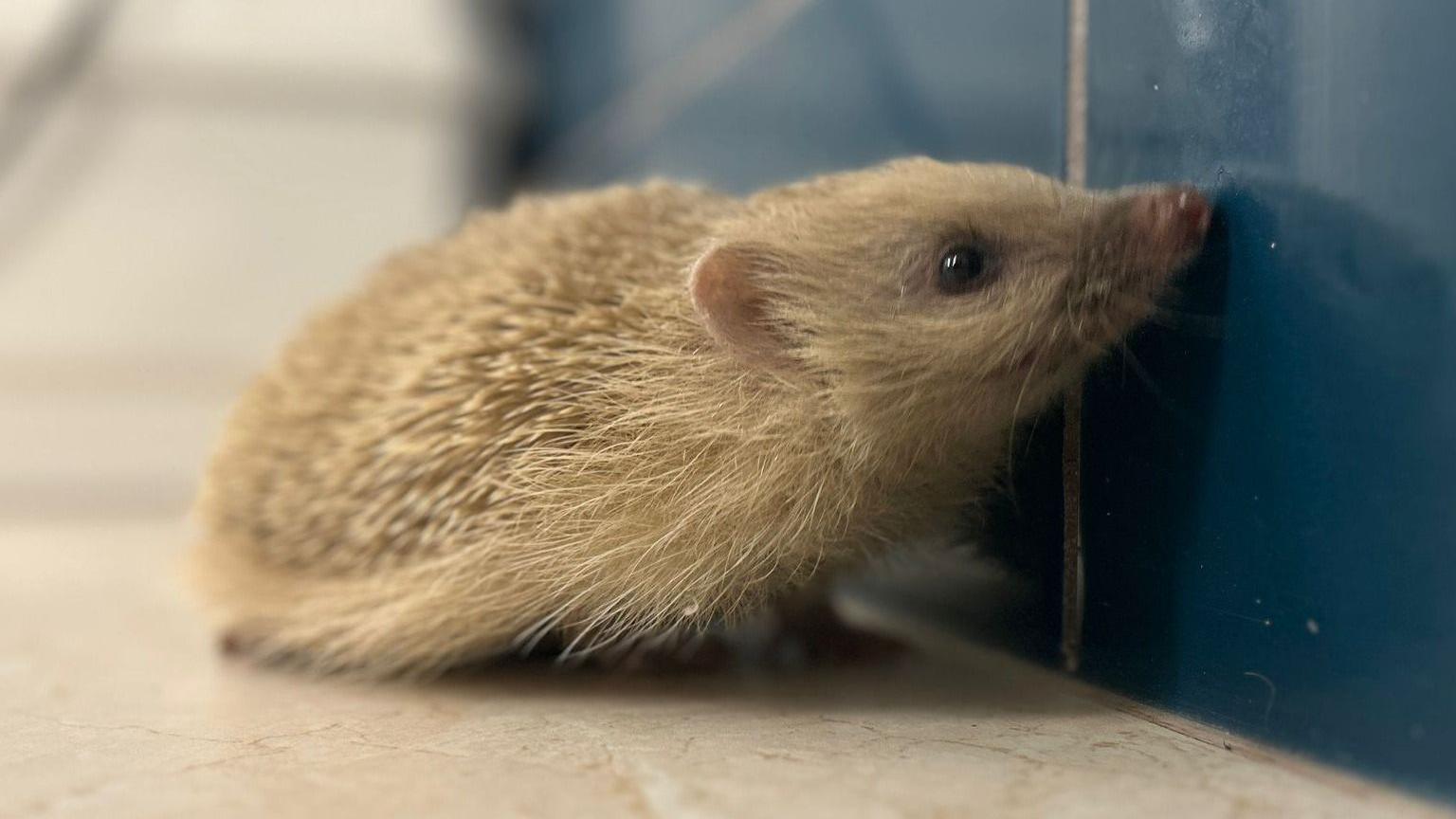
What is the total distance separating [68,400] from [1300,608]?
4760mm

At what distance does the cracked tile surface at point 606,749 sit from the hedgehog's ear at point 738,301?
0.46 metres

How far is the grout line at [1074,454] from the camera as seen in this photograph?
5.01 ft

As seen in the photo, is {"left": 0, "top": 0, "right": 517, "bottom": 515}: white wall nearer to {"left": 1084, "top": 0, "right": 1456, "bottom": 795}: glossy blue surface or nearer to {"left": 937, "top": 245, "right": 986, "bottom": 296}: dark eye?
{"left": 937, "top": 245, "right": 986, "bottom": 296}: dark eye

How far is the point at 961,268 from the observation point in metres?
1.46

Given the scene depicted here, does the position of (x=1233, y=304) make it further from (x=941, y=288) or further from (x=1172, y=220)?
(x=941, y=288)

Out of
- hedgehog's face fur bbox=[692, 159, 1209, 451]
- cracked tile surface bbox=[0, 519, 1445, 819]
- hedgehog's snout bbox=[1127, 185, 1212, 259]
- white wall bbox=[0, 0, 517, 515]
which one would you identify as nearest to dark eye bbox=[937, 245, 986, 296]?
hedgehog's face fur bbox=[692, 159, 1209, 451]

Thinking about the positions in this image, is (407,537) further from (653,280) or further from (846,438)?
(846,438)

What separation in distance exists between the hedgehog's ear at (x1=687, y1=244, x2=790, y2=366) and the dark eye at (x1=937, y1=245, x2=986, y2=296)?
0.73 ft

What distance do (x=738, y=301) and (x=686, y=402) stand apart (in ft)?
0.50

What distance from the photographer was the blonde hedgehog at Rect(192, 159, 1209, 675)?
4.76ft

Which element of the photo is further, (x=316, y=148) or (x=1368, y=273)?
(x=316, y=148)

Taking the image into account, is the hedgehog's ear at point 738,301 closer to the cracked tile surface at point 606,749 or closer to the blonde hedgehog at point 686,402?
the blonde hedgehog at point 686,402

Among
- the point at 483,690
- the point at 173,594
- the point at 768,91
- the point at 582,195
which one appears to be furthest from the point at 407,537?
the point at 768,91

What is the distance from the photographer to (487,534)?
1.62 meters
